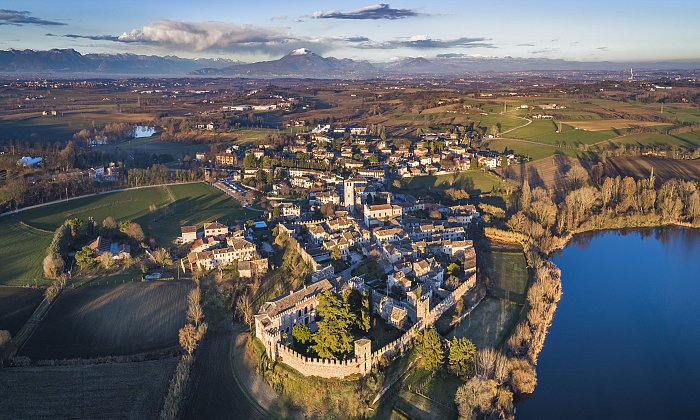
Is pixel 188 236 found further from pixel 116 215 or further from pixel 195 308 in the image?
pixel 195 308

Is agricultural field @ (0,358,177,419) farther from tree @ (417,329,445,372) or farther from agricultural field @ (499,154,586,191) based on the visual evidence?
agricultural field @ (499,154,586,191)

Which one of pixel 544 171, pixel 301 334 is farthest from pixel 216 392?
pixel 544 171

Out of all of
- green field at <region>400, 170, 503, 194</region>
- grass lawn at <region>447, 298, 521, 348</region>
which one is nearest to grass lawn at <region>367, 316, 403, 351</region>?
grass lawn at <region>447, 298, 521, 348</region>

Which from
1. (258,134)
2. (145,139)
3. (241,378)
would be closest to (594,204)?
(241,378)

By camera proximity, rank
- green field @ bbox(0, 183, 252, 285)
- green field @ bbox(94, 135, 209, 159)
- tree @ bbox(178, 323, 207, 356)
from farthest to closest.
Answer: green field @ bbox(94, 135, 209, 159)
green field @ bbox(0, 183, 252, 285)
tree @ bbox(178, 323, 207, 356)

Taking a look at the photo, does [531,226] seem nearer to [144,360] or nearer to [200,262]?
[200,262]

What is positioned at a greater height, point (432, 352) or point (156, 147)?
point (156, 147)
